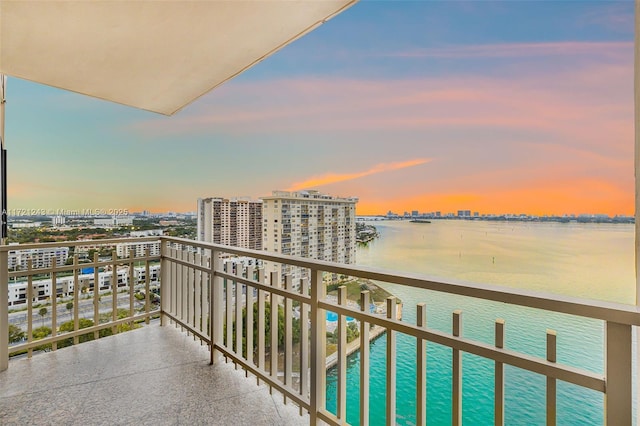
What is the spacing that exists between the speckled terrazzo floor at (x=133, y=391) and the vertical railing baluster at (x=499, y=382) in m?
1.21

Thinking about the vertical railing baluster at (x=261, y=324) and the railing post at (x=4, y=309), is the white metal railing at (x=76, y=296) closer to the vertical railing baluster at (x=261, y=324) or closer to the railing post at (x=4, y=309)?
the railing post at (x=4, y=309)

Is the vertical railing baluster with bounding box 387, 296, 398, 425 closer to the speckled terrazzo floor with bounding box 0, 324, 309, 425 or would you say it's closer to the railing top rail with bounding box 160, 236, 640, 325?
the railing top rail with bounding box 160, 236, 640, 325

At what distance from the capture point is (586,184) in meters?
3.63

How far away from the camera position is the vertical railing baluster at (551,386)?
99cm

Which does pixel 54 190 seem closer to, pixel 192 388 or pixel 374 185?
pixel 192 388

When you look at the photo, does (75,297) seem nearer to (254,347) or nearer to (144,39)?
(254,347)

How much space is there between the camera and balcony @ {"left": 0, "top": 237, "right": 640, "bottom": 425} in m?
1.01

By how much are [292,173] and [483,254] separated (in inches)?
222

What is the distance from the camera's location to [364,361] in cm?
156

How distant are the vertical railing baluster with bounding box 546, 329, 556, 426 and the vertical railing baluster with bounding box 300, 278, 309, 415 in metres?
1.22

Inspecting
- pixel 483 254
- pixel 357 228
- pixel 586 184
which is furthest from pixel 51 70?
pixel 586 184

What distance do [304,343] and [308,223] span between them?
2.41 m

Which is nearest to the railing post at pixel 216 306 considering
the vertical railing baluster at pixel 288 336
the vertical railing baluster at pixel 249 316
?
the vertical railing baluster at pixel 249 316

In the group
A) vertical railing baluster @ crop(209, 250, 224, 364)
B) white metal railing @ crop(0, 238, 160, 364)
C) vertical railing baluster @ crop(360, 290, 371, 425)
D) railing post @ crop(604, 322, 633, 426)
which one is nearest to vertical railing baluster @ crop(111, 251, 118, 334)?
white metal railing @ crop(0, 238, 160, 364)
